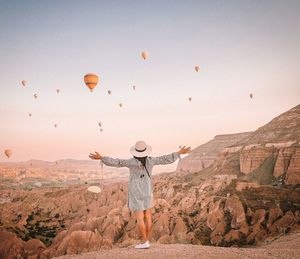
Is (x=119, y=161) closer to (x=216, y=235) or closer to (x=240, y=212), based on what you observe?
(x=216, y=235)

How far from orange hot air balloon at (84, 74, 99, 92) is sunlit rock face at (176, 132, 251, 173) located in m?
76.2

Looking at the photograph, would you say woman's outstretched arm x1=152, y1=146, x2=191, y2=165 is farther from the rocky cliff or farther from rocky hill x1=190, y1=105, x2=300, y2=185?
rocky hill x1=190, y1=105, x2=300, y2=185

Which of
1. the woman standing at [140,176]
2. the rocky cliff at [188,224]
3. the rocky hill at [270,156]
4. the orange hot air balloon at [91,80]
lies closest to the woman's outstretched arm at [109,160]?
the woman standing at [140,176]

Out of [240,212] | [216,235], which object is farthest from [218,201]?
→ [216,235]

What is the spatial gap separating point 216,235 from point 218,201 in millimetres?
6706

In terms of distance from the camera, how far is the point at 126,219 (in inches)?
968

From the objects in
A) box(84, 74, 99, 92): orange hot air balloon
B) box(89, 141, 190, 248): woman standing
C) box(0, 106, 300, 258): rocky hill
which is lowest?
box(0, 106, 300, 258): rocky hill

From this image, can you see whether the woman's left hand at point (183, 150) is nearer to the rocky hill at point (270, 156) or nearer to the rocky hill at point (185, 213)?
the rocky hill at point (185, 213)

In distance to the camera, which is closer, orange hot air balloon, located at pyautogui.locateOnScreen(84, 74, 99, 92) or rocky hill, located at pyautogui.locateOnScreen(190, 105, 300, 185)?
orange hot air balloon, located at pyautogui.locateOnScreen(84, 74, 99, 92)

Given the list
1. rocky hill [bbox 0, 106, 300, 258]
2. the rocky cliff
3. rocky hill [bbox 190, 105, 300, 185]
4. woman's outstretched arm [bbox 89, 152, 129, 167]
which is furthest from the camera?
rocky hill [bbox 190, 105, 300, 185]

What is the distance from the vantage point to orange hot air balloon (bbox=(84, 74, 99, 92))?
23.6 meters

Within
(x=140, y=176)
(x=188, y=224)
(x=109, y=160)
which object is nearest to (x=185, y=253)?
(x=140, y=176)

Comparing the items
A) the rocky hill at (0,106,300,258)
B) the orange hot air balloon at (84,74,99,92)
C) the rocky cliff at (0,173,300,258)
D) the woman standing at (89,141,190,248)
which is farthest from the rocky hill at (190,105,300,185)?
the woman standing at (89,141,190,248)

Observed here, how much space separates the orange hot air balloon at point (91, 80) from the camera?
23.6 m
